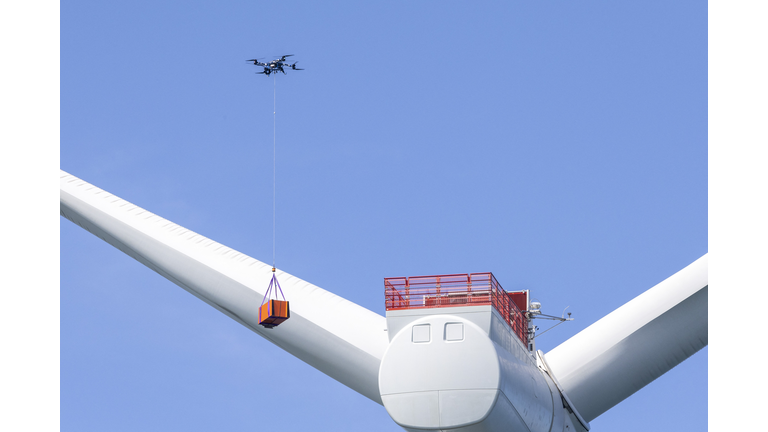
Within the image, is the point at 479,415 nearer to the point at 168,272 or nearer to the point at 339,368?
the point at 339,368

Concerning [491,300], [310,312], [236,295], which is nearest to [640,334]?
[491,300]

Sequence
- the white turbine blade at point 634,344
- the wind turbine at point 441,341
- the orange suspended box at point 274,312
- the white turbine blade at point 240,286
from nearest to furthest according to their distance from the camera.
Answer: the wind turbine at point 441,341 → the orange suspended box at point 274,312 → the white turbine blade at point 240,286 → the white turbine blade at point 634,344

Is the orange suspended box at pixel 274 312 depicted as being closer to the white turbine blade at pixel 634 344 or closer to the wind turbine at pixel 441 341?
the wind turbine at pixel 441 341

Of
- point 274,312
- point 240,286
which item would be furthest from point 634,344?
point 240,286

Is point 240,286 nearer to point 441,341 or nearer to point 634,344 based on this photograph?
point 441,341

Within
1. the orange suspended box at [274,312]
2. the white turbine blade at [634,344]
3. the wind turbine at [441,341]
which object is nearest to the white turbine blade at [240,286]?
the wind turbine at [441,341]
